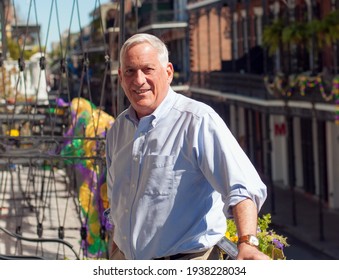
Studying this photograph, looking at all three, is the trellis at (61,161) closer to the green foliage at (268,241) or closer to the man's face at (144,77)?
the green foliage at (268,241)

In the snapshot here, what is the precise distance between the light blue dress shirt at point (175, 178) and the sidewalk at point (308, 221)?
17468 mm

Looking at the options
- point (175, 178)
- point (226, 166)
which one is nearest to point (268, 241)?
point (175, 178)

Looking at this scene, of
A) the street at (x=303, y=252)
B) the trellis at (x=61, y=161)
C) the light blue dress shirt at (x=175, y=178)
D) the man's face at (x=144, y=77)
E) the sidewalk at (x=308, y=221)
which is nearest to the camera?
the light blue dress shirt at (x=175, y=178)

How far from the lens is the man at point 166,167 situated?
397cm

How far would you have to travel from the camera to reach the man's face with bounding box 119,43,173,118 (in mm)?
4066

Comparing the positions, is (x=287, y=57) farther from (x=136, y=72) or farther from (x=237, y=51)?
(x=136, y=72)

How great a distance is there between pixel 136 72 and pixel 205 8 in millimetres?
38331

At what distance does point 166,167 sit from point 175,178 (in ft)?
0.17

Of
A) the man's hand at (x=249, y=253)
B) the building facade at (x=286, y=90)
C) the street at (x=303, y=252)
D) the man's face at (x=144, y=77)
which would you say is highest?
the man's face at (x=144, y=77)

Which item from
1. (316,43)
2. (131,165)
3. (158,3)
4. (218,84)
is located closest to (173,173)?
(131,165)

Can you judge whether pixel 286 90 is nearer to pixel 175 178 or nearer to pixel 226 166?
pixel 175 178

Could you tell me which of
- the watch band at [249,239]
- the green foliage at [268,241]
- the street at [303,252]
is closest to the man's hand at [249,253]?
the watch band at [249,239]

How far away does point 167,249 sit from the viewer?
4109 millimetres

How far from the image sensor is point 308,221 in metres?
27.1
